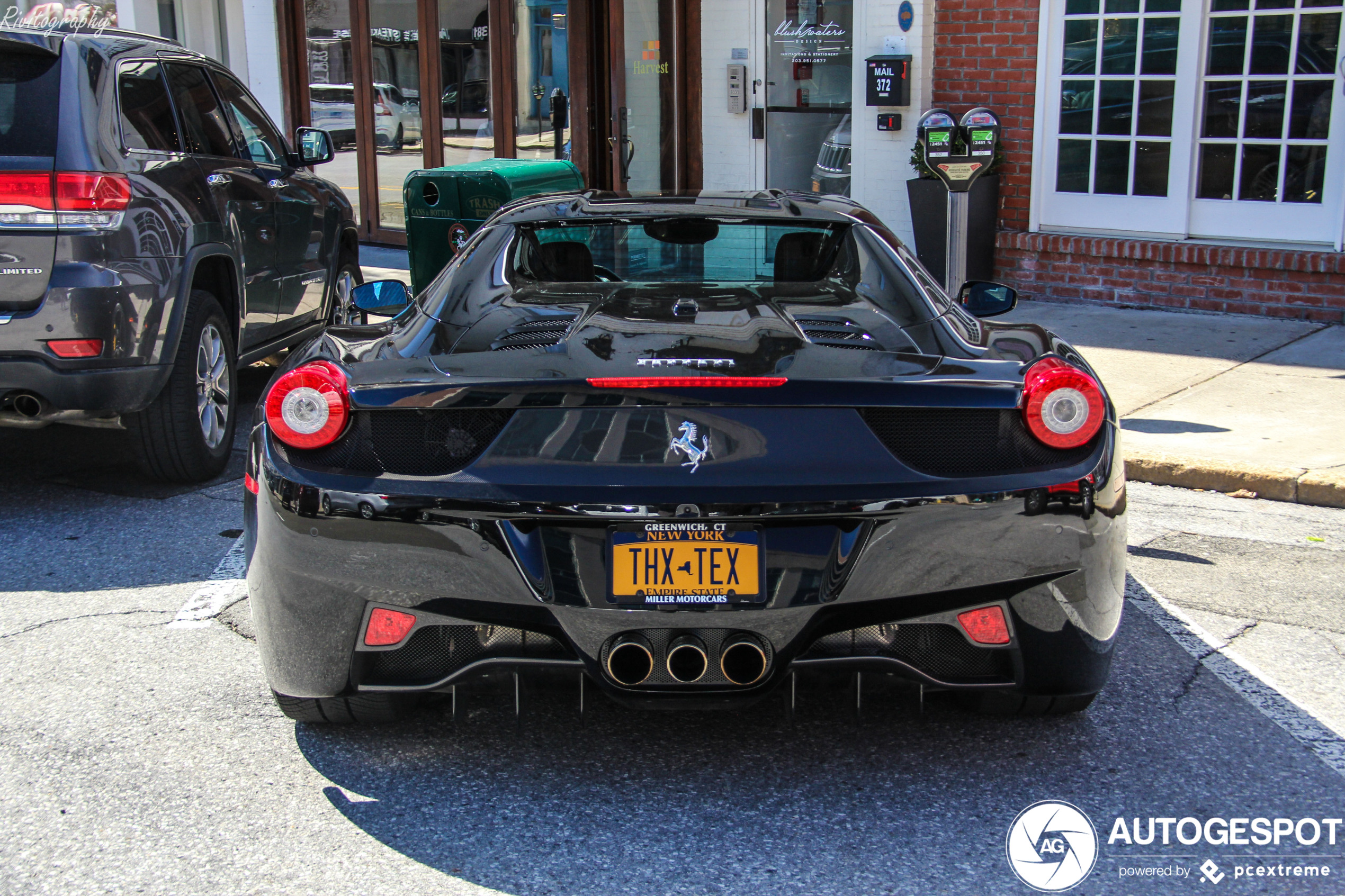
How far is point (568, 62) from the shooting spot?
11805 mm

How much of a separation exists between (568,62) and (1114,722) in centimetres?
951

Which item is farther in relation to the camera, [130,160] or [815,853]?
[130,160]

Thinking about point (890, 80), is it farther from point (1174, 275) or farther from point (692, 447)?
point (692, 447)

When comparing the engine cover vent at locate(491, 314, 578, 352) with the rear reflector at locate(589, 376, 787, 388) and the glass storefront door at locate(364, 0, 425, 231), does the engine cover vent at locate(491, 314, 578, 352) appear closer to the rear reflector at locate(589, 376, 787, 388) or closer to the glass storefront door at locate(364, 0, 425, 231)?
the rear reflector at locate(589, 376, 787, 388)

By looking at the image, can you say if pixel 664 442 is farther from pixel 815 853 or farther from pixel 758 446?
pixel 815 853

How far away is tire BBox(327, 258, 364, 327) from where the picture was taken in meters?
7.78

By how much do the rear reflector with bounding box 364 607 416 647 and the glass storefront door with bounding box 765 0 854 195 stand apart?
8920 millimetres

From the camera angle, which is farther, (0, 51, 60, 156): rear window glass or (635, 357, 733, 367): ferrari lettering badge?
(0, 51, 60, 156): rear window glass

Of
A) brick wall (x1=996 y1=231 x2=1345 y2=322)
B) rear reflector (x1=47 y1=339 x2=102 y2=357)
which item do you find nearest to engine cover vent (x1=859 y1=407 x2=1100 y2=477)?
rear reflector (x1=47 y1=339 x2=102 y2=357)

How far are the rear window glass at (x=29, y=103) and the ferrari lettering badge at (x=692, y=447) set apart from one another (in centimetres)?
332

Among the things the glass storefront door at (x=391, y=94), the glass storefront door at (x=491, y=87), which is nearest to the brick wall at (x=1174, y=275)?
the glass storefront door at (x=491, y=87)

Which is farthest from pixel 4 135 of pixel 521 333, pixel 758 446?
pixel 758 446

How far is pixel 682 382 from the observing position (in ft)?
9.33

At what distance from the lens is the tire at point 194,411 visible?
5.54 meters
